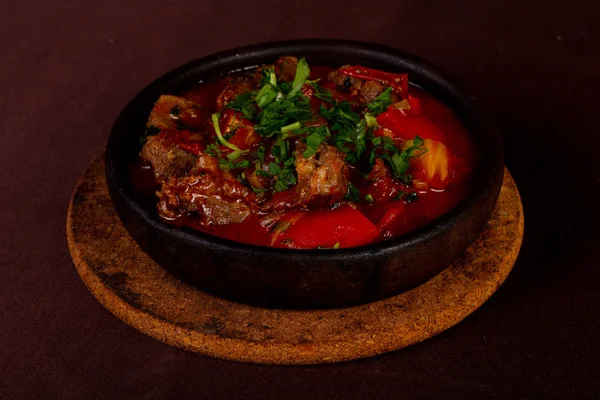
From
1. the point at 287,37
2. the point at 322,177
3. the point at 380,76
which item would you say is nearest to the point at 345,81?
the point at 380,76

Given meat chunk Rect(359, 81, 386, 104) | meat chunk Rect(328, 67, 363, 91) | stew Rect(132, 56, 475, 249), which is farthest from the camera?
meat chunk Rect(328, 67, 363, 91)

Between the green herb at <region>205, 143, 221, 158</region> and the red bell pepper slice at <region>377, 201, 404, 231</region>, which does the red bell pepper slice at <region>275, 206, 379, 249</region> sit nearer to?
the red bell pepper slice at <region>377, 201, 404, 231</region>

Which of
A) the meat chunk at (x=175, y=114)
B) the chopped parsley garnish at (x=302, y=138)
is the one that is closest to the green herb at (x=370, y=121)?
the chopped parsley garnish at (x=302, y=138)

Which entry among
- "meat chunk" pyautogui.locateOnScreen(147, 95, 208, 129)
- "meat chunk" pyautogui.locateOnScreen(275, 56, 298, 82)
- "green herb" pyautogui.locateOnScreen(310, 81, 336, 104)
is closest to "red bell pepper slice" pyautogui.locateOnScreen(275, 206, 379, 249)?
"green herb" pyautogui.locateOnScreen(310, 81, 336, 104)

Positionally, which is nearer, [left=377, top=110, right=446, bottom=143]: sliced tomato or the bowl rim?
the bowl rim

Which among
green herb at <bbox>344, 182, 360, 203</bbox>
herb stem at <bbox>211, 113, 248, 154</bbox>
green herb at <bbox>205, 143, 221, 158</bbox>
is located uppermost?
herb stem at <bbox>211, 113, 248, 154</bbox>

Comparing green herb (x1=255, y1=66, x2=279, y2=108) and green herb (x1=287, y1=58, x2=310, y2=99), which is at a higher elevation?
green herb (x1=287, y1=58, x2=310, y2=99)

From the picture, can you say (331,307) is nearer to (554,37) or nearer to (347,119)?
(347,119)
